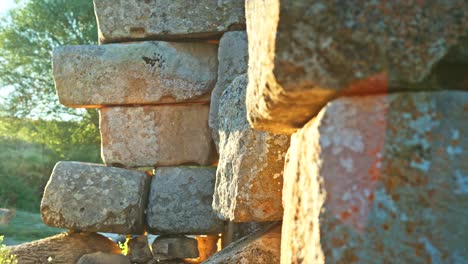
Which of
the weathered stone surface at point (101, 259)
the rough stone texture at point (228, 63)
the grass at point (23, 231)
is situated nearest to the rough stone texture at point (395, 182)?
the rough stone texture at point (228, 63)

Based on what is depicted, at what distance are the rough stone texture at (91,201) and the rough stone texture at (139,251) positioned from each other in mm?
428

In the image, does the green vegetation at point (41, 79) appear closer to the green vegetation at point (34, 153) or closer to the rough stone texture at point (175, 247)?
the green vegetation at point (34, 153)

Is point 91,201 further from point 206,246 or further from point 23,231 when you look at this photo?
point 23,231

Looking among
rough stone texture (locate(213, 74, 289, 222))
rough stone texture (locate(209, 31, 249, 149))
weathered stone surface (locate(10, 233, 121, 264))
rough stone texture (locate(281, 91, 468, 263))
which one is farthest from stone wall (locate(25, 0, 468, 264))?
weathered stone surface (locate(10, 233, 121, 264))

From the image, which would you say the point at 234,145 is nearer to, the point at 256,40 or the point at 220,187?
the point at 220,187

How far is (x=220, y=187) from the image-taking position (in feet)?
11.1

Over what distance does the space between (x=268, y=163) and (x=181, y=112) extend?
6.89 ft

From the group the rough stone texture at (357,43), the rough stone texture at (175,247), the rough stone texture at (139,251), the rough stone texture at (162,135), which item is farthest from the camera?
the rough stone texture at (139,251)

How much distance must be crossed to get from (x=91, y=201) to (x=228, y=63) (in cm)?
149

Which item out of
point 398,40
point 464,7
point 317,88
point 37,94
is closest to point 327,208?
point 317,88

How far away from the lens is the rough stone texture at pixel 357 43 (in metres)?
1.44

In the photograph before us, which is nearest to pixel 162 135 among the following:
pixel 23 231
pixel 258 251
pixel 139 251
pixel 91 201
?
pixel 91 201

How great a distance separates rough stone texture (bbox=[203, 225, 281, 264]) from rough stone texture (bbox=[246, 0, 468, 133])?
1812mm

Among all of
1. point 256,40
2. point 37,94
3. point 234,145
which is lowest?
point 234,145
